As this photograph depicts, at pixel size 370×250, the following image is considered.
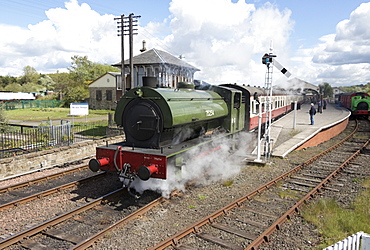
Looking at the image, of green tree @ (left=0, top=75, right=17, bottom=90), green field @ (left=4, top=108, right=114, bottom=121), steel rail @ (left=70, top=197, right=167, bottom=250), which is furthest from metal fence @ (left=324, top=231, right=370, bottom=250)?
green tree @ (left=0, top=75, right=17, bottom=90)

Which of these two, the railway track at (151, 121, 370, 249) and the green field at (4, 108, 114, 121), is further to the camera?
the green field at (4, 108, 114, 121)

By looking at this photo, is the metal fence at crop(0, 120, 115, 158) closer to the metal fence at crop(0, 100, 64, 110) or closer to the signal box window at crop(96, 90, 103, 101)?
Answer: the signal box window at crop(96, 90, 103, 101)

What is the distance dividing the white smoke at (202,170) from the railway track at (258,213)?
64.0 inches

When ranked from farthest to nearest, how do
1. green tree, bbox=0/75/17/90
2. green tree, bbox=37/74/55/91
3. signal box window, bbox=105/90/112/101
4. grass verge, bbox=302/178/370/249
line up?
1. green tree, bbox=0/75/17/90
2. green tree, bbox=37/74/55/91
3. signal box window, bbox=105/90/112/101
4. grass verge, bbox=302/178/370/249

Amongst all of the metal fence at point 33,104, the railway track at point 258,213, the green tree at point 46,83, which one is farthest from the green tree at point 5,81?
the railway track at point 258,213

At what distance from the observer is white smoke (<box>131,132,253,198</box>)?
7.61 meters

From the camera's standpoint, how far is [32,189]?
8.43 m

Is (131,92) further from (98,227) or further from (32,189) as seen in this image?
(32,189)

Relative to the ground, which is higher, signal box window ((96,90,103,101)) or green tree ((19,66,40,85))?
green tree ((19,66,40,85))

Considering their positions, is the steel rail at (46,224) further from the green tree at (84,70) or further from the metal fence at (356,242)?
the green tree at (84,70)

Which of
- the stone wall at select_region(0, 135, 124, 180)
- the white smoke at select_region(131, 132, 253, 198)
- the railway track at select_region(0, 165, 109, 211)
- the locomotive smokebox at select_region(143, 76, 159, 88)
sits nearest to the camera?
the railway track at select_region(0, 165, 109, 211)

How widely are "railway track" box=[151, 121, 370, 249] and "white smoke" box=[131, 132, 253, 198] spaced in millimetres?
1625

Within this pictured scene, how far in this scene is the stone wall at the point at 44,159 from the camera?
31.4 feet

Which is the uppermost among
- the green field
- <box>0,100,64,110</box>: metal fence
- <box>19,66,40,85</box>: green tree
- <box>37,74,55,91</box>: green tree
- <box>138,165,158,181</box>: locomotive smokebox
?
<box>19,66,40,85</box>: green tree
